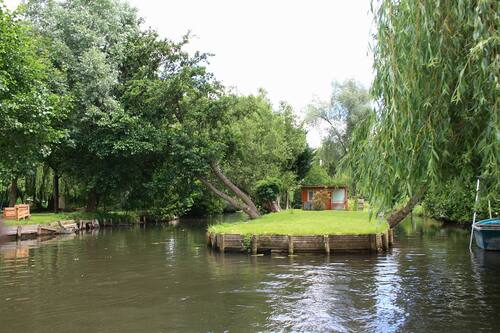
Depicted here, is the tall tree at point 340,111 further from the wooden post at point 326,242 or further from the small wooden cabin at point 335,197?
the wooden post at point 326,242

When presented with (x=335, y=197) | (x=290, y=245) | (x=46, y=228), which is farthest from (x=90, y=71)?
(x=335, y=197)

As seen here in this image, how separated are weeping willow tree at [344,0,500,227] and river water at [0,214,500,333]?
390cm

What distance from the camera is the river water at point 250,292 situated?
35.0 feet

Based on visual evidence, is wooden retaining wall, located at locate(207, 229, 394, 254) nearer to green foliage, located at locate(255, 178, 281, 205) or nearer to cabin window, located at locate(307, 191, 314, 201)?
green foliage, located at locate(255, 178, 281, 205)

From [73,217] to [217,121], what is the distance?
14.2m

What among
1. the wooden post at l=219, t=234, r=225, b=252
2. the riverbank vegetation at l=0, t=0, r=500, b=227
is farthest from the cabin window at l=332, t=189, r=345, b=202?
the wooden post at l=219, t=234, r=225, b=252

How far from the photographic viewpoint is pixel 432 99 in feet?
25.3

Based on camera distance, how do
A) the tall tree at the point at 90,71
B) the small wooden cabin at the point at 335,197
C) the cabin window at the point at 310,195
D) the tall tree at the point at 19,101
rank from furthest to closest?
1. the cabin window at the point at 310,195
2. the small wooden cabin at the point at 335,197
3. the tall tree at the point at 90,71
4. the tall tree at the point at 19,101

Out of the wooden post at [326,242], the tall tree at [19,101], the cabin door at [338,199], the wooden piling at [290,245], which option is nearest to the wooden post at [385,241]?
the wooden post at [326,242]

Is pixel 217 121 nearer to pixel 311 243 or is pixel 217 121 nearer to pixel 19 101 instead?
pixel 19 101

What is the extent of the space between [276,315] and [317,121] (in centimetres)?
4644

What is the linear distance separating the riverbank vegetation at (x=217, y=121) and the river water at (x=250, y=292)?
276 centimetres

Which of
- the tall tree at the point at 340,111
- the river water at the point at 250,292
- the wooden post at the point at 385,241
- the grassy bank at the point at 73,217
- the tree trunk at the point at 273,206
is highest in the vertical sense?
the tall tree at the point at 340,111

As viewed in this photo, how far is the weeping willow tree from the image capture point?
7.12 m
